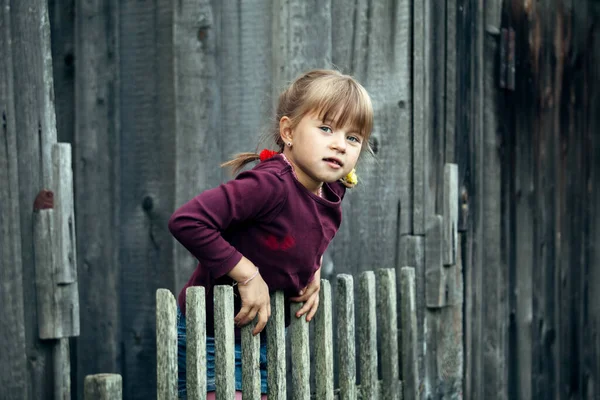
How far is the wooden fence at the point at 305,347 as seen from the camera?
2895 mm

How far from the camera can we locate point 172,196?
3988 millimetres

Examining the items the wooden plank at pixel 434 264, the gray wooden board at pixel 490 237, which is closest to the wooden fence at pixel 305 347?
the wooden plank at pixel 434 264

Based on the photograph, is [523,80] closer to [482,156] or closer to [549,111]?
[549,111]

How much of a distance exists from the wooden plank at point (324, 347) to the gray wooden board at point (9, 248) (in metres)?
1.04

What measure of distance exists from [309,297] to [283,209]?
474mm

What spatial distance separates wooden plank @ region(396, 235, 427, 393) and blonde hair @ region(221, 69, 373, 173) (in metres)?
1.38

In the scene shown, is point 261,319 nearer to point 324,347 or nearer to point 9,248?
point 324,347

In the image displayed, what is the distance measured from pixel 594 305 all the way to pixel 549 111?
4.41 feet

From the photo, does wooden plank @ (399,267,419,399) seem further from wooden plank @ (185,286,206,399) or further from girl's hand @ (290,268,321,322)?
wooden plank @ (185,286,206,399)

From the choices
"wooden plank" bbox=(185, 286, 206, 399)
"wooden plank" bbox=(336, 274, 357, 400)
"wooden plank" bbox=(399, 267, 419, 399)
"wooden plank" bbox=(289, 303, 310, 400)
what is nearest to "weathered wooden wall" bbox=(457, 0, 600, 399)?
"wooden plank" bbox=(399, 267, 419, 399)

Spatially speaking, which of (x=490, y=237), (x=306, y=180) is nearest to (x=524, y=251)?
(x=490, y=237)

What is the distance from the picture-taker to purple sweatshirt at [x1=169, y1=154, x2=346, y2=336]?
288 centimetres

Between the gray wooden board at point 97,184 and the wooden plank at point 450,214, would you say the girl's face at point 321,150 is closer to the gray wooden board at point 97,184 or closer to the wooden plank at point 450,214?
the gray wooden board at point 97,184

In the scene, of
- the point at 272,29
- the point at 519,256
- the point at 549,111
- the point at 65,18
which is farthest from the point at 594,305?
the point at 65,18
